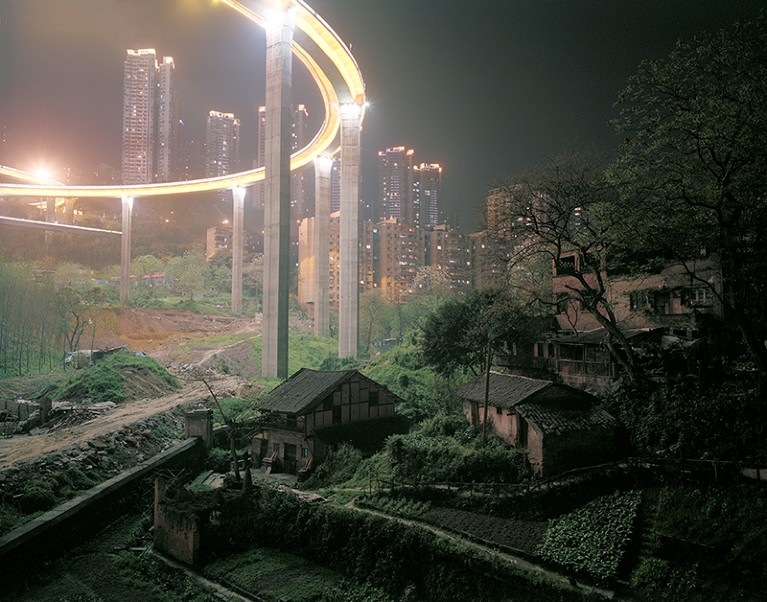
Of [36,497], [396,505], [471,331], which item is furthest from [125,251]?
[396,505]

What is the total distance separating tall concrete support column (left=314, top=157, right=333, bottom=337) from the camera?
45438 millimetres

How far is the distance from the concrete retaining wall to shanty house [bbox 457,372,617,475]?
46.0 feet

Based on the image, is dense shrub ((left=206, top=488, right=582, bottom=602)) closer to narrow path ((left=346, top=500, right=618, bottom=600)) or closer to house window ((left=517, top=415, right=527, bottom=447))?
narrow path ((left=346, top=500, right=618, bottom=600))

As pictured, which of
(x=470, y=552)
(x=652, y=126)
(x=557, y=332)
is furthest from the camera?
(x=557, y=332)

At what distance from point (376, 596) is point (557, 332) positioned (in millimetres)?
16307

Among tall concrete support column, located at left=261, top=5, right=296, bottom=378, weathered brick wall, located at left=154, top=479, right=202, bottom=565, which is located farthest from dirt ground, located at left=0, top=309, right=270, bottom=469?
weathered brick wall, located at left=154, top=479, right=202, bottom=565

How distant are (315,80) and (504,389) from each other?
32283 mm

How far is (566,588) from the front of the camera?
10.5m

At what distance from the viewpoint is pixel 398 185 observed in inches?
4722

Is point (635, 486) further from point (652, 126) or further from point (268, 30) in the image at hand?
point (268, 30)

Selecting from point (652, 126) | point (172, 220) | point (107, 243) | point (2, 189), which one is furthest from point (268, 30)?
point (172, 220)

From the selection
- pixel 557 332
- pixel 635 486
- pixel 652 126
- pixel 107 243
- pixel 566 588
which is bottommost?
pixel 566 588

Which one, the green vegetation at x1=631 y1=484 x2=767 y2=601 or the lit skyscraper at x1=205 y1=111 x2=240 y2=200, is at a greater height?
the lit skyscraper at x1=205 y1=111 x2=240 y2=200

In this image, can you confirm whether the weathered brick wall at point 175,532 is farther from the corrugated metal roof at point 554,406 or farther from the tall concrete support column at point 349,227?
the tall concrete support column at point 349,227
